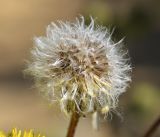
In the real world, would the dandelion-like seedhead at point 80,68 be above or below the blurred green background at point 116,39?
below

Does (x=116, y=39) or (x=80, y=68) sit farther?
(x=116, y=39)

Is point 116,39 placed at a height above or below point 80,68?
above

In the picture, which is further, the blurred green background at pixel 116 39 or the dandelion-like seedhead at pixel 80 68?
the blurred green background at pixel 116 39

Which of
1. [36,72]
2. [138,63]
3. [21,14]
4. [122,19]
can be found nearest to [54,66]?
[36,72]
